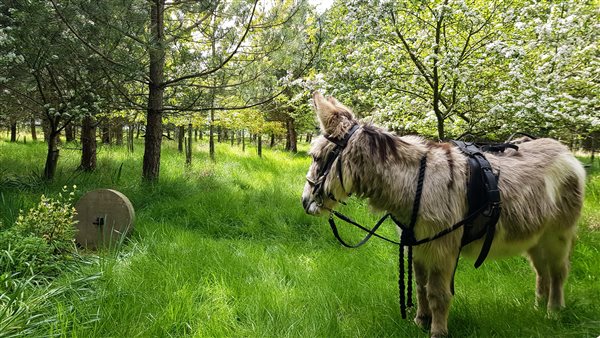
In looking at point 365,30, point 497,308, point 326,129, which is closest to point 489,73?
point 365,30

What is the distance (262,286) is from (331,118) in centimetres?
180

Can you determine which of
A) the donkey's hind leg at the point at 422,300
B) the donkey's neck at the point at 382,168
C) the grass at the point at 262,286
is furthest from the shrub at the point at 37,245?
the donkey's hind leg at the point at 422,300

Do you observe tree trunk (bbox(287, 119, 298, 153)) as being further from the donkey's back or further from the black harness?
the black harness

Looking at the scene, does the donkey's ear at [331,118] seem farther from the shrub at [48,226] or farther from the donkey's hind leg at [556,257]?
the shrub at [48,226]

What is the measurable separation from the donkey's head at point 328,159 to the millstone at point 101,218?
3.04m

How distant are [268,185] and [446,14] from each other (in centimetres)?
476

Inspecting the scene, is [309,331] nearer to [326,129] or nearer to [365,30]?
[326,129]

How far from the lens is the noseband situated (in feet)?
7.19

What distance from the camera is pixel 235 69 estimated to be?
629 cm

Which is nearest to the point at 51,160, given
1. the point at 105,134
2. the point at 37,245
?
the point at 37,245

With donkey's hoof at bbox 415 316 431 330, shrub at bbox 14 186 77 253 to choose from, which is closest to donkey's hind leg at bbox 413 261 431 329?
donkey's hoof at bbox 415 316 431 330

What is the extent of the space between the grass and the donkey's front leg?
0.26 m

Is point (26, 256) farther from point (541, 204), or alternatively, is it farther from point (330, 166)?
point (541, 204)

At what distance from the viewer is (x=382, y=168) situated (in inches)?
86.2
